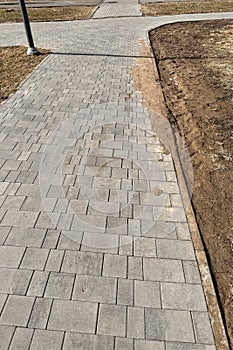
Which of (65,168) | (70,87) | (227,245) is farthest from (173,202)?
(70,87)

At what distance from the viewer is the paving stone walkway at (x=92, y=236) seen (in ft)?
10.2

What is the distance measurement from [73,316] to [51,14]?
878 inches

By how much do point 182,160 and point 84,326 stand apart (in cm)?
354

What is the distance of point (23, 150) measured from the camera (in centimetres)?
594

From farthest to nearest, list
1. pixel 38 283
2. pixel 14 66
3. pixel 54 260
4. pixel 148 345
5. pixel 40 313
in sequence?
pixel 14 66 → pixel 54 260 → pixel 38 283 → pixel 40 313 → pixel 148 345

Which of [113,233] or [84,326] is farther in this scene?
[113,233]

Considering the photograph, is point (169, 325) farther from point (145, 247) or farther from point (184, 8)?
point (184, 8)

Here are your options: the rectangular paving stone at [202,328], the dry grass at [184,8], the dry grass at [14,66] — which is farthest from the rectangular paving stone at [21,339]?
the dry grass at [184,8]

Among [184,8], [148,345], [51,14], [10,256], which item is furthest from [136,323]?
[51,14]

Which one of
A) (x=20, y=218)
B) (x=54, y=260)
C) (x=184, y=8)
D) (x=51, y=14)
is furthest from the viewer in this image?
(x=51, y=14)

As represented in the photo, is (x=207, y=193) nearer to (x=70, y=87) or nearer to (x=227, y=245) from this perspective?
(x=227, y=245)

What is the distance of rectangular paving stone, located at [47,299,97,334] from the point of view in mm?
3090

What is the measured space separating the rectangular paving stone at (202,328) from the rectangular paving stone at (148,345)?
388mm

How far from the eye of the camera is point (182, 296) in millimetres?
3389
